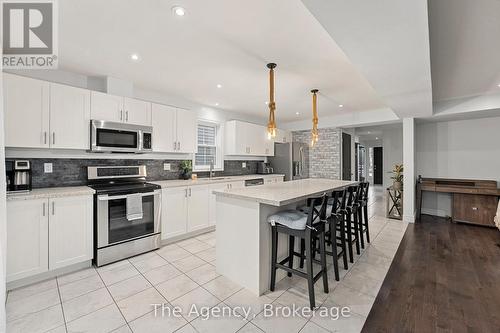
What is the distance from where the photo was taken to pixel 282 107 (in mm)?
4949

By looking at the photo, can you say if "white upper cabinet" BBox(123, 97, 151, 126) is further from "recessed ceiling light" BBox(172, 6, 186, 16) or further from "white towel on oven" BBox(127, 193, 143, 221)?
"recessed ceiling light" BBox(172, 6, 186, 16)

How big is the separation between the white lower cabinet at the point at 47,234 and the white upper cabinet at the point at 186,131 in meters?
1.69

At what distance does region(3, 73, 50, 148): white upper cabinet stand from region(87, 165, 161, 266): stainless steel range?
72cm

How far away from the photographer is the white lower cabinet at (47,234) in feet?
7.31

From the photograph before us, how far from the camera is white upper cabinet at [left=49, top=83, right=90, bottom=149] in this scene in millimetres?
2703

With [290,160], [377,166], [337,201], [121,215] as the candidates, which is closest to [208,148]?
[290,160]

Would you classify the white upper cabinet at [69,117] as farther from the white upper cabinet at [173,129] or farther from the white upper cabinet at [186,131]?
the white upper cabinet at [186,131]

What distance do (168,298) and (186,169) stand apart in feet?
8.14

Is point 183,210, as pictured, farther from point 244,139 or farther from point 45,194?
point 244,139

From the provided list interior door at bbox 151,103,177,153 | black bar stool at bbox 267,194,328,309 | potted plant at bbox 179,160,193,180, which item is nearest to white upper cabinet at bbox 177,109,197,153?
interior door at bbox 151,103,177,153

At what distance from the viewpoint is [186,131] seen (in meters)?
4.06

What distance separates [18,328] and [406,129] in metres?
6.22

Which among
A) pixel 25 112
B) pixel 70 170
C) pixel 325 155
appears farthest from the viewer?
pixel 325 155

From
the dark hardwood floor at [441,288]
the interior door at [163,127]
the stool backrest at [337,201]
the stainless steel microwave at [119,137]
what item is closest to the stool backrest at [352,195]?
the stool backrest at [337,201]
